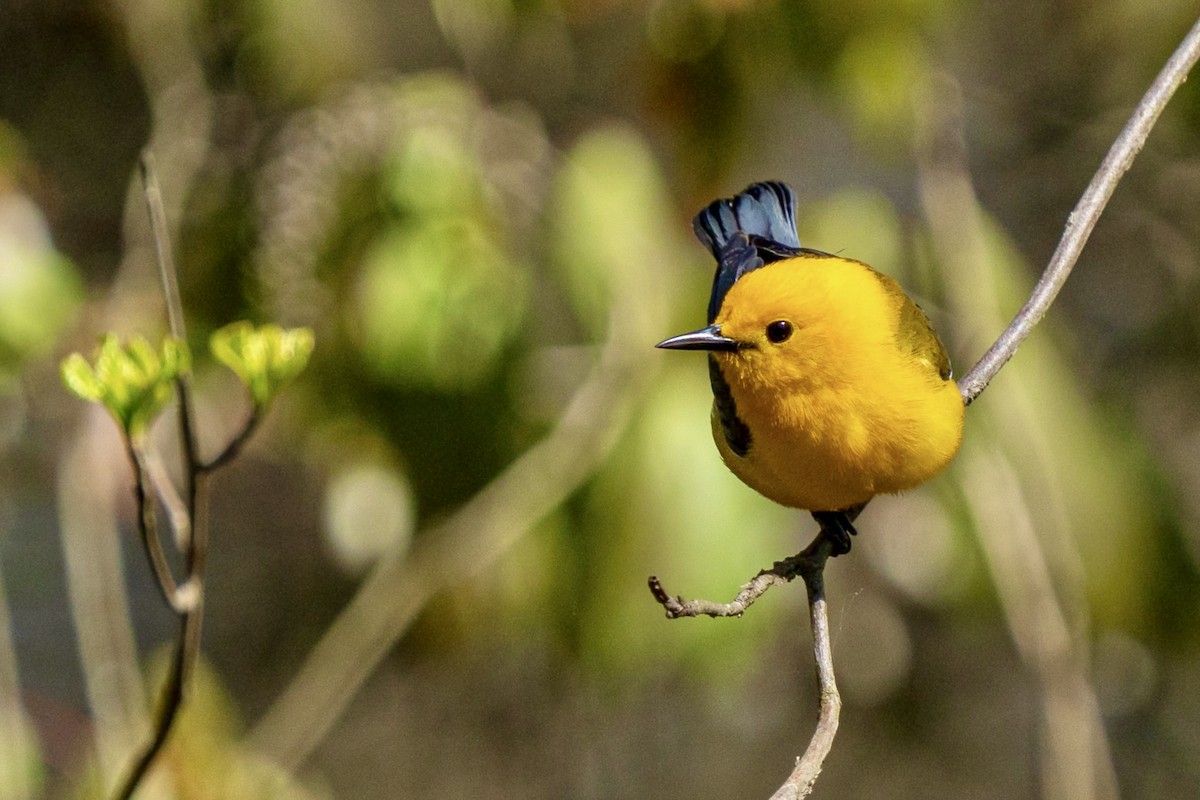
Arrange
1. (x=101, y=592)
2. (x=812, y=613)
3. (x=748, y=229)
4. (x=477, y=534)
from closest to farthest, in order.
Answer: (x=812, y=613)
(x=748, y=229)
(x=477, y=534)
(x=101, y=592)

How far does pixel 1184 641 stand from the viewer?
256cm

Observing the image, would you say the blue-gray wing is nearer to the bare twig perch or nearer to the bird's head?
the bird's head

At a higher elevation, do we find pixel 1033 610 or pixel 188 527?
pixel 188 527

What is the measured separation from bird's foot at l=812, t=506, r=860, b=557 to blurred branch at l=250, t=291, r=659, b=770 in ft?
A: 2.13

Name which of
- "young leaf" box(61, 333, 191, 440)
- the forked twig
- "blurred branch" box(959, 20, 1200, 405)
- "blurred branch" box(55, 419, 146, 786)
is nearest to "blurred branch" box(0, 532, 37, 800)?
"blurred branch" box(55, 419, 146, 786)

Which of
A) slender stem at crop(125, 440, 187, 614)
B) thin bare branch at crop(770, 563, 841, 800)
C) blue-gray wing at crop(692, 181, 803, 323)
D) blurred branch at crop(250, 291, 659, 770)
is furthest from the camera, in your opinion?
blurred branch at crop(250, 291, 659, 770)

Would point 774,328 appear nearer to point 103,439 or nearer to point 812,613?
point 812,613

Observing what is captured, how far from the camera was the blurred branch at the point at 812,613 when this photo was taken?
2.92 feet

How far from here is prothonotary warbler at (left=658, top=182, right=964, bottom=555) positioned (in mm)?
1307

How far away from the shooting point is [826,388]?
4.41 feet

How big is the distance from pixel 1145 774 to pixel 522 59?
2.60 m

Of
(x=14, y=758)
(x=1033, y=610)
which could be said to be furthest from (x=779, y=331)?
(x=14, y=758)

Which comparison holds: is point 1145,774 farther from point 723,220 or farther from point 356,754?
point 723,220

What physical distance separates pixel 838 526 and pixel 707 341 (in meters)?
0.27
